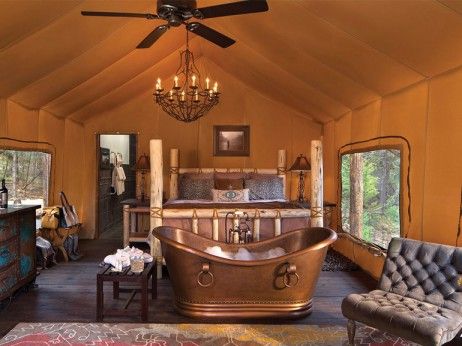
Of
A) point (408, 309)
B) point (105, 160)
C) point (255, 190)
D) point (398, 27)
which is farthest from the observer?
point (105, 160)

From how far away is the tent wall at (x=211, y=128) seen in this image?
23.4 feet

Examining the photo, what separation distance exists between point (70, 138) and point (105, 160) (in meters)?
1.25

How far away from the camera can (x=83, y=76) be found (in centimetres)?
496

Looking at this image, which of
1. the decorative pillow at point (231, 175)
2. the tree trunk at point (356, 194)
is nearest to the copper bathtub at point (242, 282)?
the tree trunk at point (356, 194)

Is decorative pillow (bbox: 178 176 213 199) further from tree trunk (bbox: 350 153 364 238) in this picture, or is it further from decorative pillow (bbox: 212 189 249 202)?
tree trunk (bbox: 350 153 364 238)

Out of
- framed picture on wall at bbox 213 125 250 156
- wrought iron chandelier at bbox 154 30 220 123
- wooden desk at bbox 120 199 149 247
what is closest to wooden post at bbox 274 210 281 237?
wrought iron chandelier at bbox 154 30 220 123

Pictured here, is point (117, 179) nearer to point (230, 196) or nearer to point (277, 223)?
point (230, 196)

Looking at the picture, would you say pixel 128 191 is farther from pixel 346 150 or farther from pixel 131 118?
pixel 346 150

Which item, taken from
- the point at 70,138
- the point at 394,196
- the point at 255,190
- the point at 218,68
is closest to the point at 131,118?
the point at 70,138

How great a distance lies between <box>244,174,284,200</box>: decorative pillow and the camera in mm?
6332

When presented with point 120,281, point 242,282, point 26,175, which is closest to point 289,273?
point 242,282

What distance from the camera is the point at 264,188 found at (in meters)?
6.38

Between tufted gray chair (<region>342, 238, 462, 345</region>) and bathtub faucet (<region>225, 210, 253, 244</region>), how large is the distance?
1550 millimetres

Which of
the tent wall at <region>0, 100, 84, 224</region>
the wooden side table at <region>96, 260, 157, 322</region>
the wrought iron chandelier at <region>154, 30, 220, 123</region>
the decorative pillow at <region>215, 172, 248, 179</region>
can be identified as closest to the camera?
the wooden side table at <region>96, 260, 157, 322</region>
